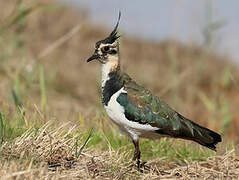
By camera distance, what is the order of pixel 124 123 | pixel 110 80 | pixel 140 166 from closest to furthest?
pixel 124 123
pixel 140 166
pixel 110 80

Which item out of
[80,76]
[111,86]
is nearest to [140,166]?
[111,86]

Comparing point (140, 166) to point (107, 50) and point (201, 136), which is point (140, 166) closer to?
point (201, 136)

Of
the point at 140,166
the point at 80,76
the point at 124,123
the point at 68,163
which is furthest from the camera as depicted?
the point at 80,76

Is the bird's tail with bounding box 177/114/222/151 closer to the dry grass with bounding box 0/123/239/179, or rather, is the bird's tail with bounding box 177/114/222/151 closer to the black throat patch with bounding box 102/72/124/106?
the dry grass with bounding box 0/123/239/179

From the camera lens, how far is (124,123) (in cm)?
465

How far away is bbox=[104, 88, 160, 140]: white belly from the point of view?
465 cm

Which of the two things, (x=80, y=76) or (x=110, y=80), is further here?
(x=80, y=76)

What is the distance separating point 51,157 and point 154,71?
11598 millimetres

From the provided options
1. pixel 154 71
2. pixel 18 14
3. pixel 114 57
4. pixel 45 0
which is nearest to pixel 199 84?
pixel 154 71

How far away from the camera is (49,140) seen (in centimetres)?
441

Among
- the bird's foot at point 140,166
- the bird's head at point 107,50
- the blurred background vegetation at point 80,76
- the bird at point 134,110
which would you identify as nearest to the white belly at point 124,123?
the bird at point 134,110

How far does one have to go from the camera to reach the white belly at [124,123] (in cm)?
465

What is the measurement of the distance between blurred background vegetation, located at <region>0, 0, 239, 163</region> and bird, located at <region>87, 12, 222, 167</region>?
1.96 ft

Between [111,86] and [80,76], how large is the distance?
27.8 ft
